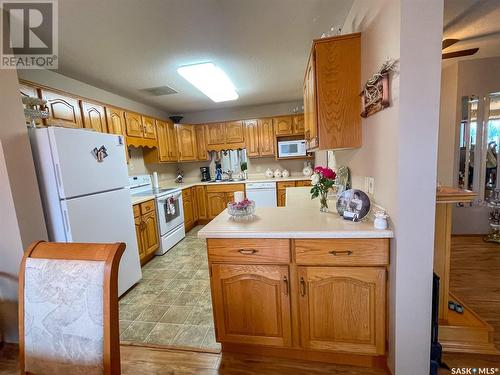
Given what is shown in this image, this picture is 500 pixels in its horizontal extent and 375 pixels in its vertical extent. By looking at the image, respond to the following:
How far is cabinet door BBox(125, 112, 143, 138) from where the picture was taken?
3.34m

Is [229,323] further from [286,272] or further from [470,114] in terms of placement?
[470,114]

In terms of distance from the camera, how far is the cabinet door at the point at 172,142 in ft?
14.8

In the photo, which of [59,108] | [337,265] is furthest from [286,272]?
[59,108]

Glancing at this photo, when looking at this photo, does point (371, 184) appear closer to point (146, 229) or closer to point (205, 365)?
point (205, 365)

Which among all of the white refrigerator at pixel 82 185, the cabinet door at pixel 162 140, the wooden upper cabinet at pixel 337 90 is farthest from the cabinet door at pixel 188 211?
the wooden upper cabinet at pixel 337 90

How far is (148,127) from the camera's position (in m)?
3.86

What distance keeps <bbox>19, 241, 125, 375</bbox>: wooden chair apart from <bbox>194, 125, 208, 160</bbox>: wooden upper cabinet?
13.6 ft

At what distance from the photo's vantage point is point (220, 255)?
1417 mm

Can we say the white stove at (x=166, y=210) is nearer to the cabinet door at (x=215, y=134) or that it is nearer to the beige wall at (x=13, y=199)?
the cabinet door at (x=215, y=134)

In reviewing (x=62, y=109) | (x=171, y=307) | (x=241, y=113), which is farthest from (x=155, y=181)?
(x=171, y=307)

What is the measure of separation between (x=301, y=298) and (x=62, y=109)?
2.86 m

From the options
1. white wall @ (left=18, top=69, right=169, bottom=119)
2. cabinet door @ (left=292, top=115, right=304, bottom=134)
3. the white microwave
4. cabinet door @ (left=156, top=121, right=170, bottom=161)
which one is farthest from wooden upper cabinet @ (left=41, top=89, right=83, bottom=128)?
cabinet door @ (left=292, top=115, right=304, bottom=134)

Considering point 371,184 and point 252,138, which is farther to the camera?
point 252,138

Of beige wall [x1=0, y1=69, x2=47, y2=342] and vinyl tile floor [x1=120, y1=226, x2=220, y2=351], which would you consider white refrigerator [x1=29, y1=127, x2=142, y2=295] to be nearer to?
beige wall [x1=0, y1=69, x2=47, y2=342]
